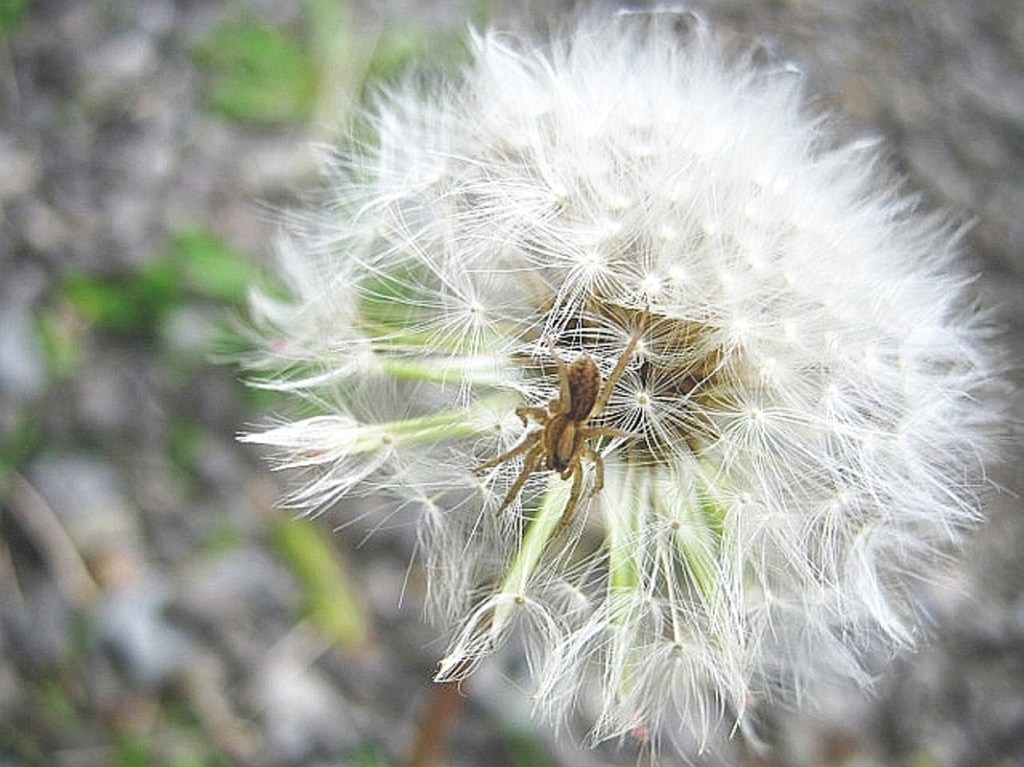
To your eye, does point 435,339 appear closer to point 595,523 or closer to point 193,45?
point 595,523

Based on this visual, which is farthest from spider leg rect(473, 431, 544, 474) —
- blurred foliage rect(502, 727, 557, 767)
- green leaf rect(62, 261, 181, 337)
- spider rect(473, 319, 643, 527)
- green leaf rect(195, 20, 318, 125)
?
green leaf rect(195, 20, 318, 125)

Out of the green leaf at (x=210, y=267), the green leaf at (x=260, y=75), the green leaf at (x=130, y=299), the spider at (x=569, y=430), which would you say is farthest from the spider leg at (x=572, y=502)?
the green leaf at (x=260, y=75)

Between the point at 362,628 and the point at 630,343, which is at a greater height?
the point at 630,343

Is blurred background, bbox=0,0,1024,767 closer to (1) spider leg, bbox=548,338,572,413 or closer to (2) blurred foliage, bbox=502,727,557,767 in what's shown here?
(2) blurred foliage, bbox=502,727,557,767

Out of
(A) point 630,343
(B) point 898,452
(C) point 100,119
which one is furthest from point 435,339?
(C) point 100,119

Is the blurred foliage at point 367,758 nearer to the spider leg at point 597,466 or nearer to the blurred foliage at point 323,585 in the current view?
the blurred foliage at point 323,585

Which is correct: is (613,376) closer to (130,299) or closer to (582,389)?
(582,389)
